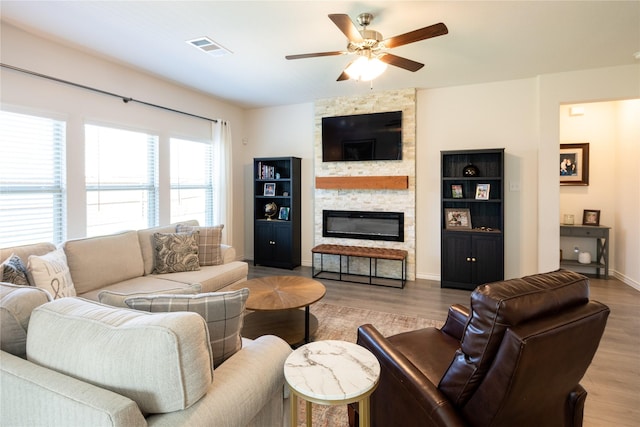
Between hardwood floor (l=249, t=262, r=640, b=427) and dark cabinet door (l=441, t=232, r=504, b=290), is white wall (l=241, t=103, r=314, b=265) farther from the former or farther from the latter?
dark cabinet door (l=441, t=232, r=504, b=290)

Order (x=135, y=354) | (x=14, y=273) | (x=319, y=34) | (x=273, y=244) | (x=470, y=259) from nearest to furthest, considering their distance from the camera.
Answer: (x=135, y=354) → (x=14, y=273) → (x=319, y=34) → (x=470, y=259) → (x=273, y=244)

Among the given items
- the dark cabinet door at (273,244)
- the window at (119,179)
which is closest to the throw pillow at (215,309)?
the window at (119,179)

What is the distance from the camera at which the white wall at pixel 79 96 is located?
285cm

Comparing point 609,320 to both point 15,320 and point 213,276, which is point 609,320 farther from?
point 15,320

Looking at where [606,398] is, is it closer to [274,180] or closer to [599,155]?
[599,155]

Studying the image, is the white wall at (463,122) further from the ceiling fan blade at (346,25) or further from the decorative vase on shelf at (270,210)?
the ceiling fan blade at (346,25)

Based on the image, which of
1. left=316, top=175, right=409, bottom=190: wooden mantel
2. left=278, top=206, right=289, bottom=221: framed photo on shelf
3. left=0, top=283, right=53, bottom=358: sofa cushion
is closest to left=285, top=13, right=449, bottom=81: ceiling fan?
left=316, top=175, right=409, bottom=190: wooden mantel

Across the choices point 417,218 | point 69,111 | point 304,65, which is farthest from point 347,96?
point 69,111

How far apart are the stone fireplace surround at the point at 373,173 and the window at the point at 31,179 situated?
10.8ft

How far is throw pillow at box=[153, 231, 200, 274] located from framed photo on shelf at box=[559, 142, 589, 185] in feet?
17.7

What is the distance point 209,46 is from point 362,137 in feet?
8.17

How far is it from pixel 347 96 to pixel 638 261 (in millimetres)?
4442

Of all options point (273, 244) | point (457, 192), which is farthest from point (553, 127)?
point (273, 244)

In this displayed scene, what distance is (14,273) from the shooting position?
1.97 m
